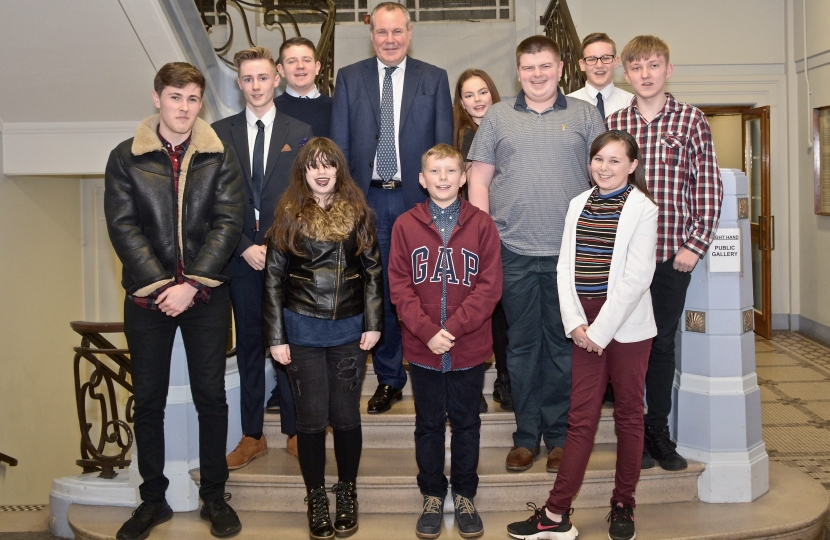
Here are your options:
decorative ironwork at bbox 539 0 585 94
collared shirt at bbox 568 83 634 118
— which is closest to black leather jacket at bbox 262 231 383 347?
collared shirt at bbox 568 83 634 118

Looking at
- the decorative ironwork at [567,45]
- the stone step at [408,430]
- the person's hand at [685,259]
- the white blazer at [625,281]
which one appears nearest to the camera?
the white blazer at [625,281]

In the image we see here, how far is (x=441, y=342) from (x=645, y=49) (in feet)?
4.80

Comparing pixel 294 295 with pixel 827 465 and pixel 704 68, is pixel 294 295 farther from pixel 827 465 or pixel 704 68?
pixel 704 68

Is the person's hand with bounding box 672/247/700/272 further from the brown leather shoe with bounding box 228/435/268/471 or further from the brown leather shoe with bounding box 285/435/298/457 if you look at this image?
the brown leather shoe with bounding box 228/435/268/471

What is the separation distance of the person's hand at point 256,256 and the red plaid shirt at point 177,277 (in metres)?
0.28

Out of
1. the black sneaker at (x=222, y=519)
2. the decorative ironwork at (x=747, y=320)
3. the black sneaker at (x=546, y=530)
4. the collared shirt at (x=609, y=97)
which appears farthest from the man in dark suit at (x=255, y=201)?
the decorative ironwork at (x=747, y=320)

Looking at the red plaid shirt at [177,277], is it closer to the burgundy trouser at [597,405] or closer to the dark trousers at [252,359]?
the dark trousers at [252,359]

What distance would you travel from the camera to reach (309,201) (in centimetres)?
289

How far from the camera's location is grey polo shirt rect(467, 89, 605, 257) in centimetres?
304

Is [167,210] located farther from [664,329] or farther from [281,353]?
[664,329]

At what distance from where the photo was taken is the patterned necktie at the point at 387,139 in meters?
3.43

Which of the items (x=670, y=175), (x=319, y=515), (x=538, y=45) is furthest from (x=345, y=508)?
(x=538, y=45)

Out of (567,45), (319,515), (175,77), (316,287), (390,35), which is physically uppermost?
(567,45)

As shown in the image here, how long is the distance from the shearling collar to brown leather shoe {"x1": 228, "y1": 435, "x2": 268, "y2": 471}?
1292 millimetres
